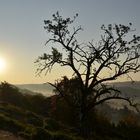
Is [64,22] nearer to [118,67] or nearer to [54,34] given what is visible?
[54,34]

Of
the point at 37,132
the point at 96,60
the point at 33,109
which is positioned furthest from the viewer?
the point at 33,109

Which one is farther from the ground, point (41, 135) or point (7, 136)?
point (41, 135)

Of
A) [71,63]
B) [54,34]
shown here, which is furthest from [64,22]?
[71,63]

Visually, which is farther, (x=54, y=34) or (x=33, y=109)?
(x=33, y=109)

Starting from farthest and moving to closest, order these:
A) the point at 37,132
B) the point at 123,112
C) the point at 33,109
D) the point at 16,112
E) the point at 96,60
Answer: the point at 123,112 → the point at 33,109 → the point at 16,112 → the point at 96,60 → the point at 37,132

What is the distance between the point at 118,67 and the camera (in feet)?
112

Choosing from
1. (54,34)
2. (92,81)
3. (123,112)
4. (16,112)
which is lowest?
(16,112)

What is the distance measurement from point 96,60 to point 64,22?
496 centimetres

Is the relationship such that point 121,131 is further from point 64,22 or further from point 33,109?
point 64,22

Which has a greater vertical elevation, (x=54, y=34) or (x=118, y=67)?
(x=54, y=34)

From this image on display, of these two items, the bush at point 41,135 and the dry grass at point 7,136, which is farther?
the bush at point 41,135

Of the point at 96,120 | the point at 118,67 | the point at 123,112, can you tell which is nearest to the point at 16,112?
the point at 118,67

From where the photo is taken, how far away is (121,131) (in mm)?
55219

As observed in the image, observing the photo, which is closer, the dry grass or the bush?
the dry grass
